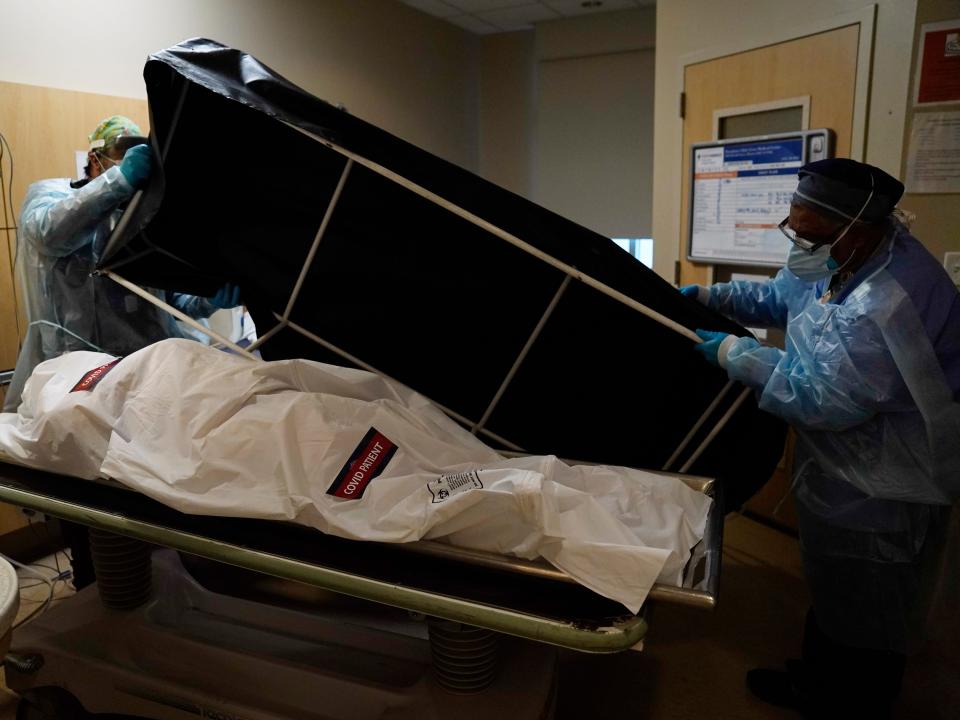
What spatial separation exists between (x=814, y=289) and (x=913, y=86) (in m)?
0.86

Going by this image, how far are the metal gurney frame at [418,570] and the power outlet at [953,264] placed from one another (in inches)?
48.5

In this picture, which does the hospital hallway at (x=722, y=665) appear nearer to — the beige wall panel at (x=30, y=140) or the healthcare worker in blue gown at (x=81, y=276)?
the healthcare worker in blue gown at (x=81, y=276)

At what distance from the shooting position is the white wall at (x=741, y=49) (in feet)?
7.04

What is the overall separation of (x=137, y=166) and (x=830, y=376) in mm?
1858

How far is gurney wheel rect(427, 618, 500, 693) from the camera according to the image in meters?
1.30

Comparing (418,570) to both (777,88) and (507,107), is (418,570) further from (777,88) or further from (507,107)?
(507,107)

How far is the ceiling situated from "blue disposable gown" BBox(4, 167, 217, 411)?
302cm

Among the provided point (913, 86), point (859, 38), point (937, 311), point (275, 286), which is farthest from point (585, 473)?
point (859, 38)

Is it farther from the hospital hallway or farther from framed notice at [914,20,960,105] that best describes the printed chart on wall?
the hospital hallway

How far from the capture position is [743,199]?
2.70 meters

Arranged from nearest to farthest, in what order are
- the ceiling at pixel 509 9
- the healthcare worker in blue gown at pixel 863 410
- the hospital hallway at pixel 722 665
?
the healthcare worker in blue gown at pixel 863 410, the hospital hallway at pixel 722 665, the ceiling at pixel 509 9

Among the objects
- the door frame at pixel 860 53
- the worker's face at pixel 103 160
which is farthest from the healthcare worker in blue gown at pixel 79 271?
the door frame at pixel 860 53

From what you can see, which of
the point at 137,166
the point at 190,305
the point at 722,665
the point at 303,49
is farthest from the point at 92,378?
the point at 303,49

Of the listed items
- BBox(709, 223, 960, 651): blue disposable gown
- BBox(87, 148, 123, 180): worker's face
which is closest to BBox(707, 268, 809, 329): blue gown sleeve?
BBox(709, 223, 960, 651): blue disposable gown
